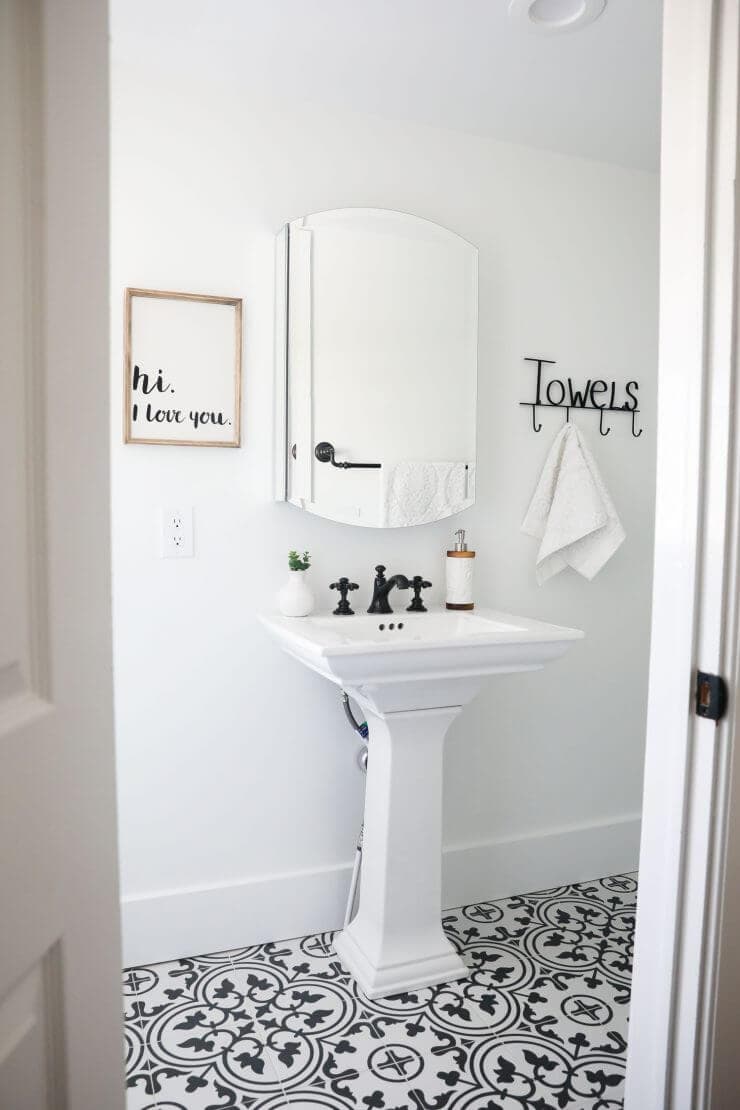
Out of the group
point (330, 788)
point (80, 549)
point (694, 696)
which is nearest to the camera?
point (80, 549)

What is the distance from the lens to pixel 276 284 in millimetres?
2180

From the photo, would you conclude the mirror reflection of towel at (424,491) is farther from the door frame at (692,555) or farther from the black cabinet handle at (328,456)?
the door frame at (692,555)

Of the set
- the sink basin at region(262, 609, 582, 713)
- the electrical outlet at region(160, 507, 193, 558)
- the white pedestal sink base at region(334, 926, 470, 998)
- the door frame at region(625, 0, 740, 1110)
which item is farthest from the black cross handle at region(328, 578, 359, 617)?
the door frame at region(625, 0, 740, 1110)

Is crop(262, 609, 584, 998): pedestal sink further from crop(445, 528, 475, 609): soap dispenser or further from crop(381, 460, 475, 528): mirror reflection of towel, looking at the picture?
crop(381, 460, 475, 528): mirror reflection of towel

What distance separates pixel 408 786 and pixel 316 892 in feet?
1.78

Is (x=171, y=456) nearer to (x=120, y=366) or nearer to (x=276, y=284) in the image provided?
(x=120, y=366)

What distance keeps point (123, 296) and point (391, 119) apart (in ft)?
3.11

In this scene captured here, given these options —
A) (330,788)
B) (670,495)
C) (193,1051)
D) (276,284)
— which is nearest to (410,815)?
(330,788)

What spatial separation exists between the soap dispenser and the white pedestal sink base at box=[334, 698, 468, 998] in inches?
15.6

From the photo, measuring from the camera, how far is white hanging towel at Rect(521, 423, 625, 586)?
8.06 ft

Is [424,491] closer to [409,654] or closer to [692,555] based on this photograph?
[409,654]

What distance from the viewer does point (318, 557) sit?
2277 millimetres

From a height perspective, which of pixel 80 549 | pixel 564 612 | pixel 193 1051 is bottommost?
pixel 193 1051

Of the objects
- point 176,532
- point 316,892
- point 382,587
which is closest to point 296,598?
point 382,587
